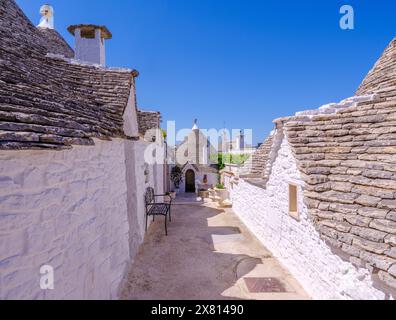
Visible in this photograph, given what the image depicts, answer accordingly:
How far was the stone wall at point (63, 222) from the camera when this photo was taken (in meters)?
2.28

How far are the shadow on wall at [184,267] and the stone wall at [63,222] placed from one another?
83 cm

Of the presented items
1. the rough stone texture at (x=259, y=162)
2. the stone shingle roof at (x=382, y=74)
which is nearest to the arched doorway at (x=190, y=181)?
Result: the rough stone texture at (x=259, y=162)

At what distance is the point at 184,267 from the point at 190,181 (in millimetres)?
16685

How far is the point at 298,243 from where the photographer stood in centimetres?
593

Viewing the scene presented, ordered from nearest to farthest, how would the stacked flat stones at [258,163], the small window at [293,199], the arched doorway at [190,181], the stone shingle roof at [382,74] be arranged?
the small window at [293,199] → the stone shingle roof at [382,74] → the stacked flat stones at [258,163] → the arched doorway at [190,181]

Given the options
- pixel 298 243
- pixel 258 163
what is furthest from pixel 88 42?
pixel 298 243

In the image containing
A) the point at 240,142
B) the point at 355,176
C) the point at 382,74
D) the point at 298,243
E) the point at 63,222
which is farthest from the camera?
the point at 240,142

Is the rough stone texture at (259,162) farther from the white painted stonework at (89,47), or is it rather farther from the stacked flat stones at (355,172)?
the white painted stonework at (89,47)

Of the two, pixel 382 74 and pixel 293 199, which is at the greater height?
pixel 382 74

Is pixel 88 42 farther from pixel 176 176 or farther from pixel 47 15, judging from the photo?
pixel 176 176

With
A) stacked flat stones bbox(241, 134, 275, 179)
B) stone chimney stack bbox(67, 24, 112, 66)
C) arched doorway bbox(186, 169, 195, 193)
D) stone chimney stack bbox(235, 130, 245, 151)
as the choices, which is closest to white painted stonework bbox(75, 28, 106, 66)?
stone chimney stack bbox(67, 24, 112, 66)

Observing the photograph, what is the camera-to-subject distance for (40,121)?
2631 mm

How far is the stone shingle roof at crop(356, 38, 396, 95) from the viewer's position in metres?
6.93
